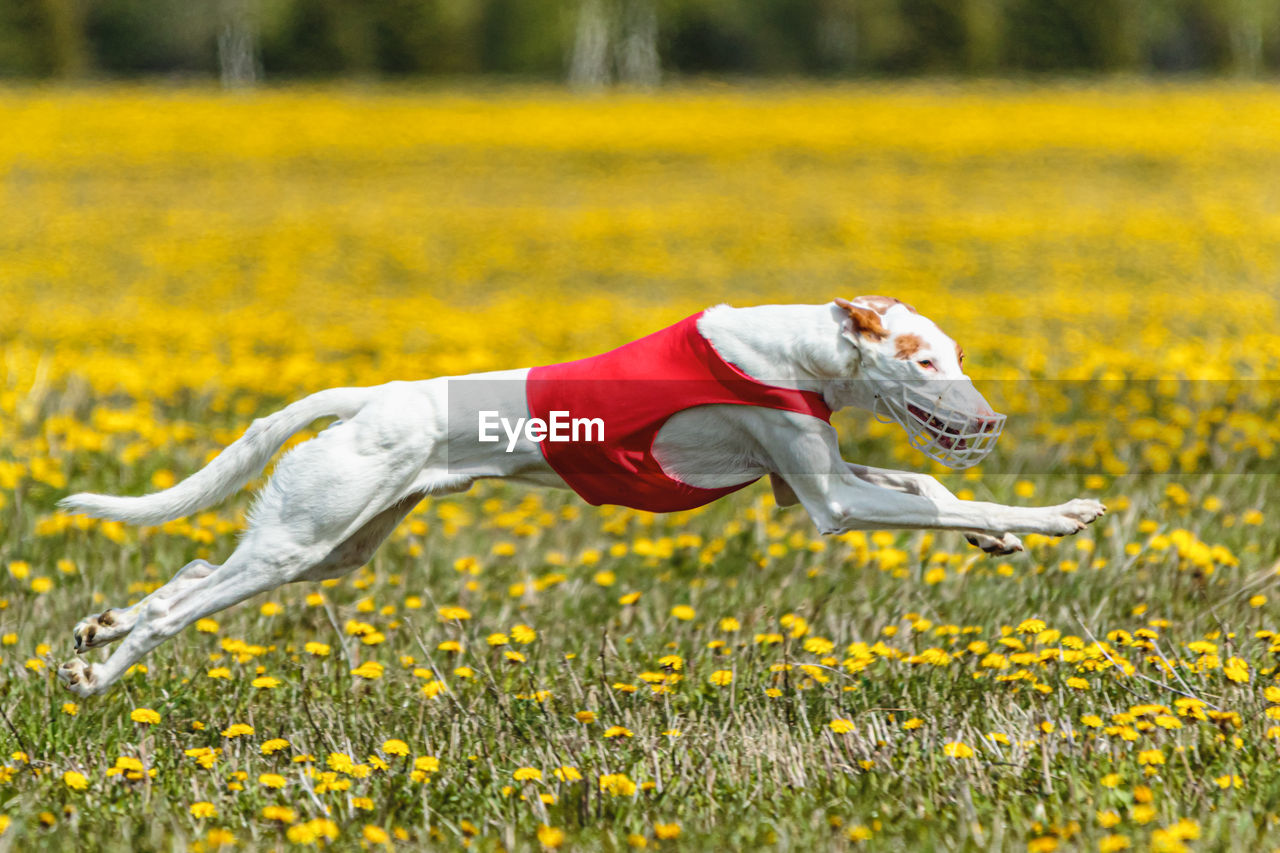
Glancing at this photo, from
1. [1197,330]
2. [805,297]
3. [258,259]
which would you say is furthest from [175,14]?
[1197,330]

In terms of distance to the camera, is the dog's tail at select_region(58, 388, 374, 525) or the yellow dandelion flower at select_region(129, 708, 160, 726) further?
the dog's tail at select_region(58, 388, 374, 525)

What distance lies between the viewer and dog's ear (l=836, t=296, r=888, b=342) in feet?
10.3

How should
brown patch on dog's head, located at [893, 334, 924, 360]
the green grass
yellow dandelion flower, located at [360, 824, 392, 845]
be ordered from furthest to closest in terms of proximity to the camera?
1. brown patch on dog's head, located at [893, 334, 924, 360]
2. the green grass
3. yellow dandelion flower, located at [360, 824, 392, 845]

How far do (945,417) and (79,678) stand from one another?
2240mm

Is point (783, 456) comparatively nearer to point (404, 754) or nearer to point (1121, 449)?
point (404, 754)

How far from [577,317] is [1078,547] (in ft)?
19.5

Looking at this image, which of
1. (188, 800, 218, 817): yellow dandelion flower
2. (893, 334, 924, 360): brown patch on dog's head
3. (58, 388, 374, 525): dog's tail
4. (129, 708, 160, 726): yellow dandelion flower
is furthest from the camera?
(58, 388, 374, 525): dog's tail

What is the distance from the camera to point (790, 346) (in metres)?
3.25

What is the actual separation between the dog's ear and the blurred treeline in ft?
124

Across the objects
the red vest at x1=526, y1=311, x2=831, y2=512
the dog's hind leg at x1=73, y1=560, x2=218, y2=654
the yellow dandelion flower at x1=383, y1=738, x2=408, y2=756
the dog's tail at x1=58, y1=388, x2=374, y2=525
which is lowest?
the yellow dandelion flower at x1=383, y1=738, x2=408, y2=756

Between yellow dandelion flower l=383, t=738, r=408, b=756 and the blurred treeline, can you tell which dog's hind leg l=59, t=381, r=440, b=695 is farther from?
the blurred treeline

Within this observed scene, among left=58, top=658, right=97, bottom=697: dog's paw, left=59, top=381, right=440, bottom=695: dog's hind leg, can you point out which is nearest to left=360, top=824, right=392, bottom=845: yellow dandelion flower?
left=59, top=381, right=440, bottom=695: dog's hind leg

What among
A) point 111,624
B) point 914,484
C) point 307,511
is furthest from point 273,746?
point 914,484

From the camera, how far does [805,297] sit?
11516mm
